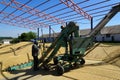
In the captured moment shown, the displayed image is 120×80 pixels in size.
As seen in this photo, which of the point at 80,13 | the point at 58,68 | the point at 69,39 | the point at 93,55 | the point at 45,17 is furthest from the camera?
the point at 45,17

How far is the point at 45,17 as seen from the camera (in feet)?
83.1

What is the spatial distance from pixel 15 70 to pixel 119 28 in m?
35.4

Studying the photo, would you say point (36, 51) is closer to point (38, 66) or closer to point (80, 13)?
point (38, 66)

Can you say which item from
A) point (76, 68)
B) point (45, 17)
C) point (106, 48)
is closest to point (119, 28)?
point (45, 17)

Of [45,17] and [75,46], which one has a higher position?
[45,17]

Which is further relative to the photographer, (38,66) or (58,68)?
(38,66)

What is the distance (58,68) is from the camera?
831 centimetres

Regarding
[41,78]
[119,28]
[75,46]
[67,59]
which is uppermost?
[119,28]

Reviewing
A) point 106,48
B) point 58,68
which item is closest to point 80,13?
point 106,48

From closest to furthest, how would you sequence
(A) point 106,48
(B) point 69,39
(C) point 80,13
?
(B) point 69,39, (A) point 106,48, (C) point 80,13

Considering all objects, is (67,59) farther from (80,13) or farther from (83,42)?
(80,13)

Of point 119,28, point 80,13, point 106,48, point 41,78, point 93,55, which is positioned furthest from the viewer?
point 119,28

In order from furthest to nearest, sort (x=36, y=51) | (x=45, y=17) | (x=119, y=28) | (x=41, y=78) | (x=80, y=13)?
(x=119, y=28) < (x=45, y=17) < (x=80, y=13) < (x=36, y=51) < (x=41, y=78)

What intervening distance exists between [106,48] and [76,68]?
284 inches
